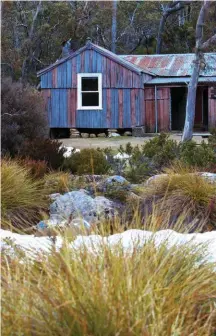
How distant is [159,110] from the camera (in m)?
26.4

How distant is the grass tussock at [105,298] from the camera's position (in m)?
2.93

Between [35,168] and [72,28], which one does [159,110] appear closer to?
[72,28]

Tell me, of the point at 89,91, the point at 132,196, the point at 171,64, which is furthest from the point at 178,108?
the point at 132,196

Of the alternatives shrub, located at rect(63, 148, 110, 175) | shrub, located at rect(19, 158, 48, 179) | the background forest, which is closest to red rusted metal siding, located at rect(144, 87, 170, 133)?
the background forest

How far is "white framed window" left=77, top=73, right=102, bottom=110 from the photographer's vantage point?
1016 inches

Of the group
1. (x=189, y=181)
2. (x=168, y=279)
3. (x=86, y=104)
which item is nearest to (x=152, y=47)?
(x=86, y=104)

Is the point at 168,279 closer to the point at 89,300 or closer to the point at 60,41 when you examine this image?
the point at 89,300

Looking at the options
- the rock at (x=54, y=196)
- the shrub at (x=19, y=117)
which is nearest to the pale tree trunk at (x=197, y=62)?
the shrub at (x=19, y=117)

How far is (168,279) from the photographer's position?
3.57 meters

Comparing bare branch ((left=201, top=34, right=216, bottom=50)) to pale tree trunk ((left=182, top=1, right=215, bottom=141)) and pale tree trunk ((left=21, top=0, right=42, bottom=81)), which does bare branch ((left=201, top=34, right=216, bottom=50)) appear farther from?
pale tree trunk ((left=21, top=0, right=42, bottom=81))

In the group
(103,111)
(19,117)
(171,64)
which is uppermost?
(171,64)

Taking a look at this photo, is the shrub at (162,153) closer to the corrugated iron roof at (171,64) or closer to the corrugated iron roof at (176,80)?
the corrugated iron roof at (176,80)

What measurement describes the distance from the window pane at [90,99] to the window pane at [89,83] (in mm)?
410

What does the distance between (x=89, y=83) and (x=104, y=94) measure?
1170mm
